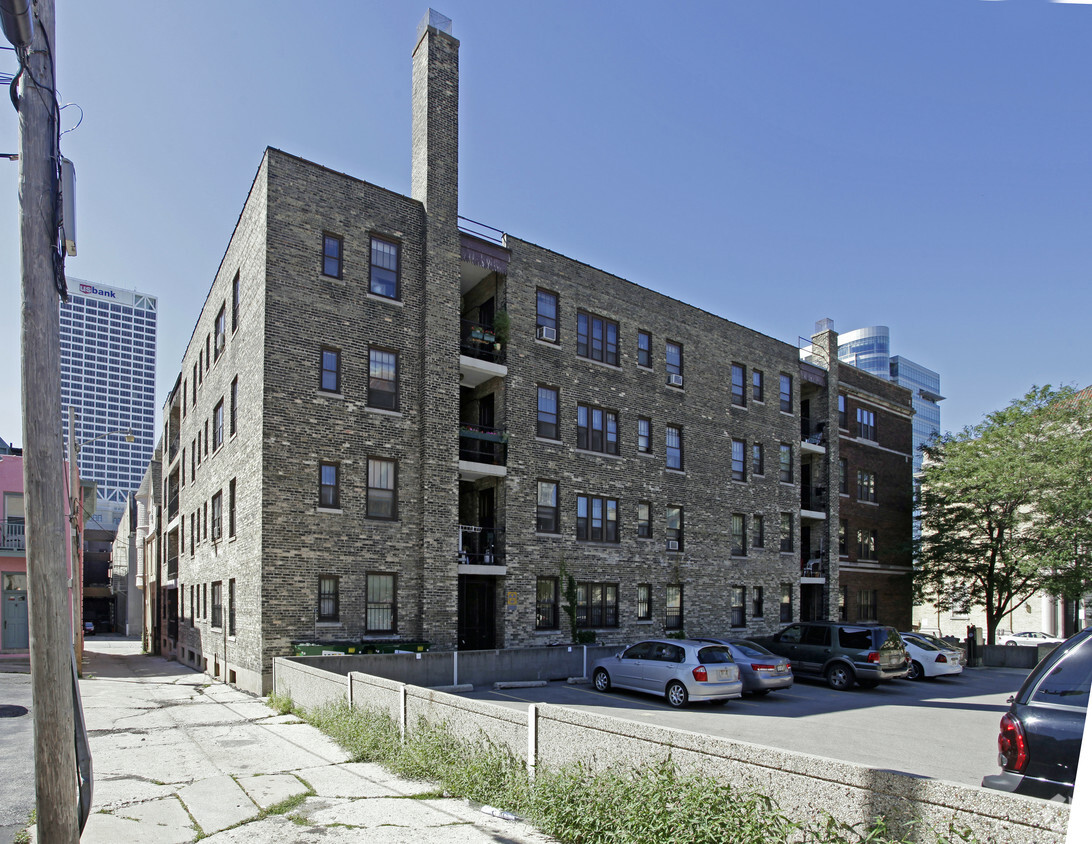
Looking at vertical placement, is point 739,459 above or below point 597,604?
above

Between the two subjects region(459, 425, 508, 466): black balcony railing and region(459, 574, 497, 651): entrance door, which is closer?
region(459, 425, 508, 466): black balcony railing

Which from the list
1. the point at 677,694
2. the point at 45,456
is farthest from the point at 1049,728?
the point at 677,694

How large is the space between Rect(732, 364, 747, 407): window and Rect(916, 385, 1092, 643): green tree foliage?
1119 centimetres

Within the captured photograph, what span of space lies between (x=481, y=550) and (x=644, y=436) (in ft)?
25.8

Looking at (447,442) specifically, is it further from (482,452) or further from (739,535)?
(739,535)

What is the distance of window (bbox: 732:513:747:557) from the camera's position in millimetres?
31750

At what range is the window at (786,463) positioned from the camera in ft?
113

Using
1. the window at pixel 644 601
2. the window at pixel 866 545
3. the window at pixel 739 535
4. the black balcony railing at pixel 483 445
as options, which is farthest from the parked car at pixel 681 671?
the window at pixel 866 545

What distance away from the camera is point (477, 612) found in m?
24.5

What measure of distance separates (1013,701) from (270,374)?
17173 millimetres

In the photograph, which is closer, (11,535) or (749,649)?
(749,649)

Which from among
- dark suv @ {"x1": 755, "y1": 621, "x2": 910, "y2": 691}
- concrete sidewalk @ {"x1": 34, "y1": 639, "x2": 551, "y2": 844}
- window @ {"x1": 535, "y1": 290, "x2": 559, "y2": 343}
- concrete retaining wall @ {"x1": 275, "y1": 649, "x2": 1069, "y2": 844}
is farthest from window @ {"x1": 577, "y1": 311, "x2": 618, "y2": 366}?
concrete retaining wall @ {"x1": 275, "y1": 649, "x2": 1069, "y2": 844}

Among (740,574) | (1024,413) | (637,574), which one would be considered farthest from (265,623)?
(1024,413)

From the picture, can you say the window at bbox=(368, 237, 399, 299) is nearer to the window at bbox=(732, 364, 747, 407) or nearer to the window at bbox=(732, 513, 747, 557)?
the window at bbox=(732, 364, 747, 407)
